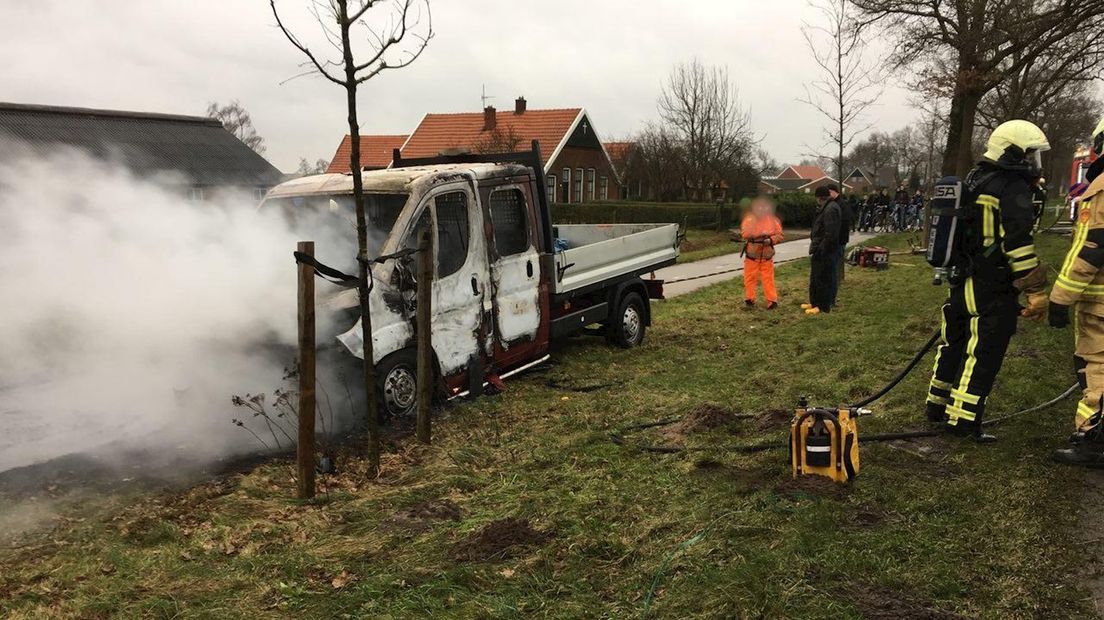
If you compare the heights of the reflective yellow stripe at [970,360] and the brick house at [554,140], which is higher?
the brick house at [554,140]

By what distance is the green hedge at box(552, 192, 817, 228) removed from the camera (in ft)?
97.3

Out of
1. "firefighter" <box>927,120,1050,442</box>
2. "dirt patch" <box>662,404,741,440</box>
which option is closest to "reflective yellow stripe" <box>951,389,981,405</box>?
"firefighter" <box>927,120,1050,442</box>

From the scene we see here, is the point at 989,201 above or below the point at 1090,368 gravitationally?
above

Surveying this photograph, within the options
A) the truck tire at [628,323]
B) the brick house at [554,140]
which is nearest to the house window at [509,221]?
the truck tire at [628,323]

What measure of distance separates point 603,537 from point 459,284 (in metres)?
3.02

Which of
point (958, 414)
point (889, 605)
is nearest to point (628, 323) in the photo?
point (958, 414)

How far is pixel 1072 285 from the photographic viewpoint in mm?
4508

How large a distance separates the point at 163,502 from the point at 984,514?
4602 mm

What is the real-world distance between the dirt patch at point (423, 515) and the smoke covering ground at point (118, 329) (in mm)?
1788

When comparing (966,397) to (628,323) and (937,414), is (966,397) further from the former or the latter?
(628,323)

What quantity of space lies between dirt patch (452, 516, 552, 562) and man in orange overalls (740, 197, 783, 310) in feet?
26.8

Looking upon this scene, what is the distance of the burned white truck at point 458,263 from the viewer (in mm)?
5723

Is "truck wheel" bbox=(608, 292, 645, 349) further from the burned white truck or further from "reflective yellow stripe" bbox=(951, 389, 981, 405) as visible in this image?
"reflective yellow stripe" bbox=(951, 389, 981, 405)

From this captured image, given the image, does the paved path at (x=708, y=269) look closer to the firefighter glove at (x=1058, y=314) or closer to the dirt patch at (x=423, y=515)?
the firefighter glove at (x=1058, y=314)
